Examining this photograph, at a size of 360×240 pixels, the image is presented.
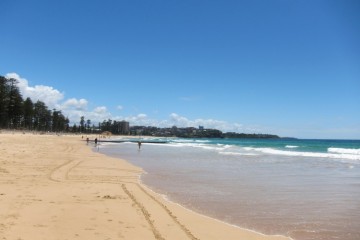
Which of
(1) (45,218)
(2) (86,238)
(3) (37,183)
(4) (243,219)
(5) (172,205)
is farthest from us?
(3) (37,183)

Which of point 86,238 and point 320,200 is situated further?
point 320,200

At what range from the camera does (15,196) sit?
9.92 meters

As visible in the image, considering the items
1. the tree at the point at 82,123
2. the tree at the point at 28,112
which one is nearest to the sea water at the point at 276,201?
the tree at the point at 28,112

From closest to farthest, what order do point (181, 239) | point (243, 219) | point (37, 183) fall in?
point (181, 239)
point (243, 219)
point (37, 183)

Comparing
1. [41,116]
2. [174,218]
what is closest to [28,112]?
[41,116]

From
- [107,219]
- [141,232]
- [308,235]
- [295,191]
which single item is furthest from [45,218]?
[295,191]

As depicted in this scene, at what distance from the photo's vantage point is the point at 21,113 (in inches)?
3920

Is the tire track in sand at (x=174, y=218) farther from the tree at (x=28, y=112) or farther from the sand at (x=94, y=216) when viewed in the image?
the tree at (x=28, y=112)

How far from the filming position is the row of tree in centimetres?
9162

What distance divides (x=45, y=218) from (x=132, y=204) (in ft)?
9.34

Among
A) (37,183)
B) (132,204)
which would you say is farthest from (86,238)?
(37,183)

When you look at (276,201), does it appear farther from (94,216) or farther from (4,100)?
(4,100)

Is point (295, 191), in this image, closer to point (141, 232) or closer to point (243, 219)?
point (243, 219)

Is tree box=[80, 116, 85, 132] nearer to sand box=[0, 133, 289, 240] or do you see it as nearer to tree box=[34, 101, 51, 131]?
tree box=[34, 101, 51, 131]
